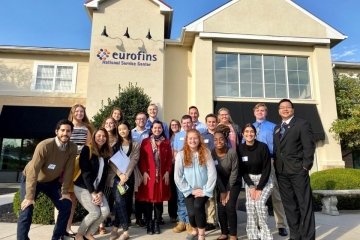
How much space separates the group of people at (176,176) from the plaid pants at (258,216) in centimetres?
2

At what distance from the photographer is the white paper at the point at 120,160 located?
5.27 meters

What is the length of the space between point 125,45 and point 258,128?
10.9 m

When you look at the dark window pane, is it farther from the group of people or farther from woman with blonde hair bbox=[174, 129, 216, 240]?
woman with blonde hair bbox=[174, 129, 216, 240]

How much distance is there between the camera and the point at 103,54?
15000 mm

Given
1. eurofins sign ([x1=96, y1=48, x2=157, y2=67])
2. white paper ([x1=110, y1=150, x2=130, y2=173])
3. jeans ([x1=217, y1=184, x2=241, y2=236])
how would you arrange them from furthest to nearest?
eurofins sign ([x1=96, y1=48, x2=157, y2=67]) → white paper ([x1=110, y1=150, x2=130, y2=173]) → jeans ([x1=217, y1=184, x2=241, y2=236])

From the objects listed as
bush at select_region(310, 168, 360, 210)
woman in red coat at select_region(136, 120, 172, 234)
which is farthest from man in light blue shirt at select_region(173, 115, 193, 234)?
bush at select_region(310, 168, 360, 210)

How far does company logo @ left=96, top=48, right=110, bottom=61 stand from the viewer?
14961mm

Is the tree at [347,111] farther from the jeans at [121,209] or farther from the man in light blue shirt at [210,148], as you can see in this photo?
the jeans at [121,209]

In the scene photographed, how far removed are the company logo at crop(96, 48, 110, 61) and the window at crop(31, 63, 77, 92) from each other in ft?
8.65

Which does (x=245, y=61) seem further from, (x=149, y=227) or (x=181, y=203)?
(x=149, y=227)

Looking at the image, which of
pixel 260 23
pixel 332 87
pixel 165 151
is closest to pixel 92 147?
pixel 165 151

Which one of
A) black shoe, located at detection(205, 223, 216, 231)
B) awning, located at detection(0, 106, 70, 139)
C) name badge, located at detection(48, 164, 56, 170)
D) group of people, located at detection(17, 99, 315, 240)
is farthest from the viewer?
awning, located at detection(0, 106, 70, 139)

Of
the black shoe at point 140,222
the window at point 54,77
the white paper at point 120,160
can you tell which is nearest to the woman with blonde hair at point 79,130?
the white paper at point 120,160

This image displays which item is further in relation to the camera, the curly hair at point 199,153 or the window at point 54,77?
the window at point 54,77
